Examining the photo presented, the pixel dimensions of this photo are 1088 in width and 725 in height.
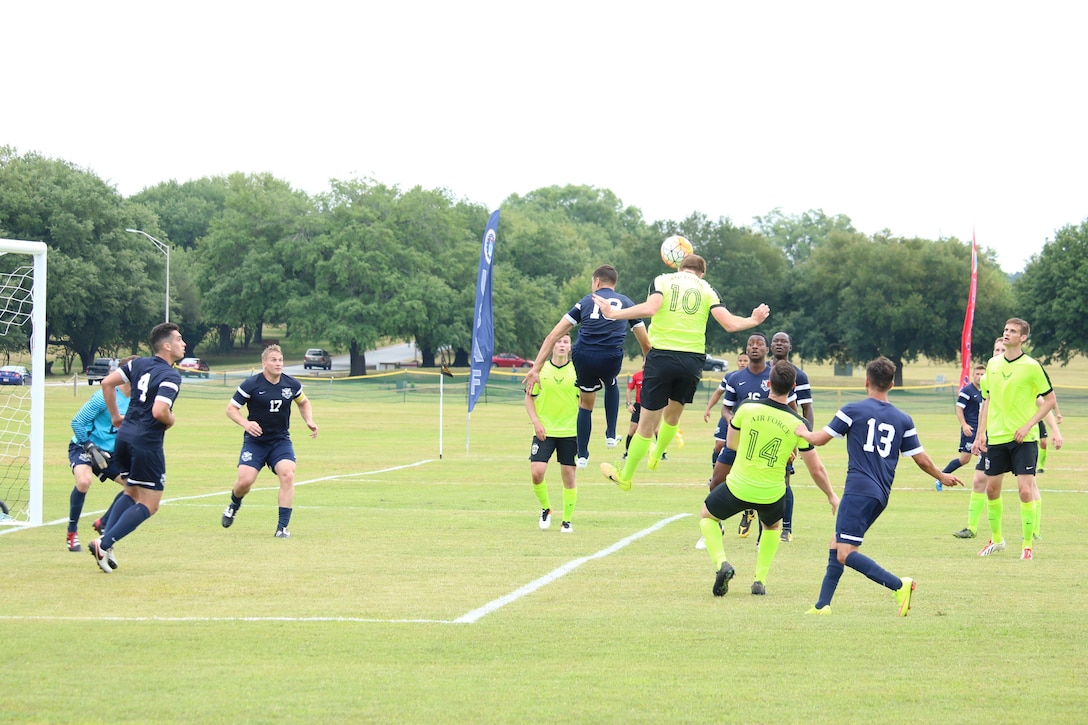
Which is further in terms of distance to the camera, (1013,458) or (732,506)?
(1013,458)

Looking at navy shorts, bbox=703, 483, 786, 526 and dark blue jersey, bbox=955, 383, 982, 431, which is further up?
dark blue jersey, bbox=955, 383, 982, 431

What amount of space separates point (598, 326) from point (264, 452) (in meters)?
4.25

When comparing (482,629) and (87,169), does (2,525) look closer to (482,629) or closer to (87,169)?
(482,629)

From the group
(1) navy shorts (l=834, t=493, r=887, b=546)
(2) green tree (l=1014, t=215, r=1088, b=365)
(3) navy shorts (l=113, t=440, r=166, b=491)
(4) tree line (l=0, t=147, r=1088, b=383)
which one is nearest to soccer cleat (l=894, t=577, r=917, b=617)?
(1) navy shorts (l=834, t=493, r=887, b=546)

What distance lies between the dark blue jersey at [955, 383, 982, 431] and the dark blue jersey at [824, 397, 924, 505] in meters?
9.15

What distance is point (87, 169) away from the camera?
89.1m

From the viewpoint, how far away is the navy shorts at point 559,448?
46.5 ft

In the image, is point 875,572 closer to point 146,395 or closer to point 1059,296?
point 146,395

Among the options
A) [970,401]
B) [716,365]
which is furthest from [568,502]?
[716,365]

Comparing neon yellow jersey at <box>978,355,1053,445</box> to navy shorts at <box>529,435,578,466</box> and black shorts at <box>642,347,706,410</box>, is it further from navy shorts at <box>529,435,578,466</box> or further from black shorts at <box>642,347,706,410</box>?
navy shorts at <box>529,435,578,466</box>

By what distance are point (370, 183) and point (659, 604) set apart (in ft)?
277

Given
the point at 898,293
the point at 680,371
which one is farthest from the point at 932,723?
the point at 898,293

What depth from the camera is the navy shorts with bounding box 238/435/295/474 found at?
43.5 ft

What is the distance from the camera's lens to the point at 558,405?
1412cm
